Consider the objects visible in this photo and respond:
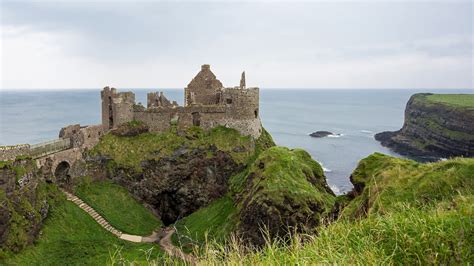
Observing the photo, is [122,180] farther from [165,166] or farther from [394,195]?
[394,195]

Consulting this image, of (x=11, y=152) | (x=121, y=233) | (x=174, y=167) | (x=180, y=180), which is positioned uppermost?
(x=11, y=152)

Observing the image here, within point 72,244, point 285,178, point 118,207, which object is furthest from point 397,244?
point 118,207

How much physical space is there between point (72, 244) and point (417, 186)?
83.6 feet

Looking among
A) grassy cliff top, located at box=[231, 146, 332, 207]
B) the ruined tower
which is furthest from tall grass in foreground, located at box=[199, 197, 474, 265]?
the ruined tower

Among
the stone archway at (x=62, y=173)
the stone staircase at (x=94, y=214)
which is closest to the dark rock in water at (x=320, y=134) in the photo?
the stone archway at (x=62, y=173)

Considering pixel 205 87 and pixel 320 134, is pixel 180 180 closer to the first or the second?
pixel 205 87

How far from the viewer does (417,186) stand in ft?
49.4

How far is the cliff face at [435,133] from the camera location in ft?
320

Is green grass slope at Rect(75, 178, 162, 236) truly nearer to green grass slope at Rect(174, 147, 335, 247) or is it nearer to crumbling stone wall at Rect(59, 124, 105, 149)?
green grass slope at Rect(174, 147, 335, 247)

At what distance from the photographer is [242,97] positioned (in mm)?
41438

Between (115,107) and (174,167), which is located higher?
(115,107)

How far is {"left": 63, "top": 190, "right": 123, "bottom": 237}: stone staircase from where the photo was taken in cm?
3384

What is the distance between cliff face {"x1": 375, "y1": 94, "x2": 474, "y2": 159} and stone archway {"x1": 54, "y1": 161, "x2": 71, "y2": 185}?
82678 millimetres

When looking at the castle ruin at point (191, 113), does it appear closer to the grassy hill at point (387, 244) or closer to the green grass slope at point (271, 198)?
the green grass slope at point (271, 198)
